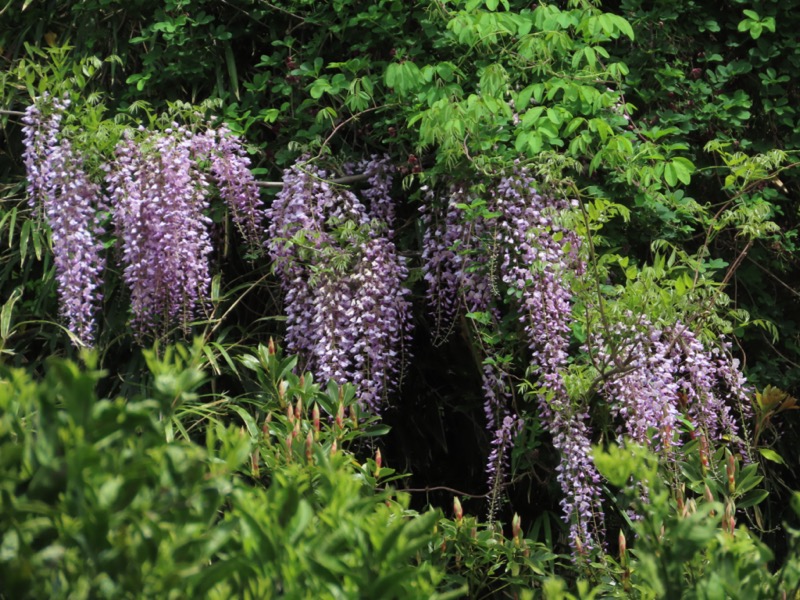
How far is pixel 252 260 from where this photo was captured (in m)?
3.53

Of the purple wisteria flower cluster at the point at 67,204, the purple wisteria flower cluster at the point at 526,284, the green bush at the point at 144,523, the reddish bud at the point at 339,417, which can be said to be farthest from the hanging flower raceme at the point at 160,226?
the green bush at the point at 144,523

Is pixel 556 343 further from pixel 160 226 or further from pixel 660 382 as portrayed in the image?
pixel 160 226

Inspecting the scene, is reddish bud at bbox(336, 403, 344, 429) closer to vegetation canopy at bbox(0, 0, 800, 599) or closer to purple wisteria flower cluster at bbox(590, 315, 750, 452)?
vegetation canopy at bbox(0, 0, 800, 599)

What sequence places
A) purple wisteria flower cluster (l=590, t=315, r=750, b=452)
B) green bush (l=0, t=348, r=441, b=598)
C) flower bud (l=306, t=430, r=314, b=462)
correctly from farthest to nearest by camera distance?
purple wisteria flower cluster (l=590, t=315, r=750, b=452)
flower bud (l=306, t=430, r=314, b=462)
green bush (l=0, t=348, r=441, b=598)

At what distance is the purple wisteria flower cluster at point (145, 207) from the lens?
331 centimetres

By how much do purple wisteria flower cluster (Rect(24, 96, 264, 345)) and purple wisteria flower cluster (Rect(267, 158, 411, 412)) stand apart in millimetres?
170

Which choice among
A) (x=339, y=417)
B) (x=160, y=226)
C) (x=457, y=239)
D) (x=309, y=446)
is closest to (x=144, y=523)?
(x=309, y=446)

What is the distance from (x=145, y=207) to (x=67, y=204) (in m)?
0.26

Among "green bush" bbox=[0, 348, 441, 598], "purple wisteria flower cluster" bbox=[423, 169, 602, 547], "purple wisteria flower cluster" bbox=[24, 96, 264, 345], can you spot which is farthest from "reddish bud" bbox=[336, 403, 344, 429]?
"purple wisteria flower cluster" bbox=[24, 96, 264, 345]

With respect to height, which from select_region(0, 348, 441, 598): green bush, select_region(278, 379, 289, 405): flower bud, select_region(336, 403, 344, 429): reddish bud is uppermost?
select_region(0, 348, 441, 598): green bush

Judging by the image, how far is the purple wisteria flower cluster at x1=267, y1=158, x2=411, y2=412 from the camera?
3.24 metres

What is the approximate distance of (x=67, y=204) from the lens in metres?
3.35

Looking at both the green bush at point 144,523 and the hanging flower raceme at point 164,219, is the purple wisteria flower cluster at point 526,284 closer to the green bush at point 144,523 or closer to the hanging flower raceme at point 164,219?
the hanging flower raceme at point 164,219

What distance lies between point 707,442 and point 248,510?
200 centimetres
